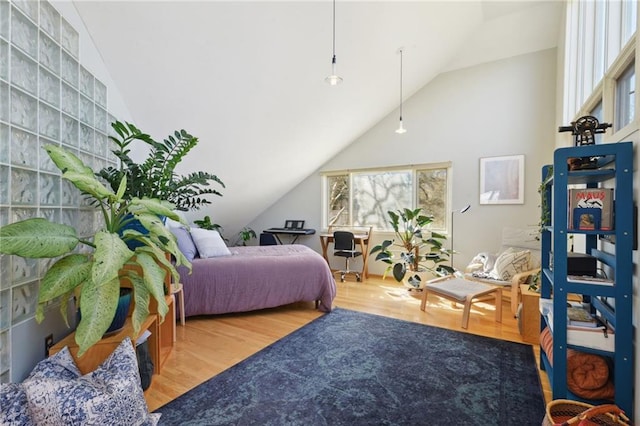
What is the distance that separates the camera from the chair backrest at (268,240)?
5.48 m

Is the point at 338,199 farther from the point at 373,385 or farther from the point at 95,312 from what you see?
the point at 95,312

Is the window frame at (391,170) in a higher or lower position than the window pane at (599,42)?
lower

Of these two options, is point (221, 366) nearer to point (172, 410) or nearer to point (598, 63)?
point (172, 410)

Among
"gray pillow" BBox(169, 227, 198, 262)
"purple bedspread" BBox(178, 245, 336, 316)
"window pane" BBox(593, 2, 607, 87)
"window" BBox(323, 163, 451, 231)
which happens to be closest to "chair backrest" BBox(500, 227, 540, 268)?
"window" BBox(323, 163, 451, 231)

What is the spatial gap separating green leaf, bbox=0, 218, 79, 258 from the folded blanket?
247cm

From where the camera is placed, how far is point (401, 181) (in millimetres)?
4871

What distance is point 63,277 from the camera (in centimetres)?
117

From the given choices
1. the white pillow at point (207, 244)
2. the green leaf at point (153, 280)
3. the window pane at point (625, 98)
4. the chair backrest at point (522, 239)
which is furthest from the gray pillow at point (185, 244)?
the chair backrest at point (522, 239)

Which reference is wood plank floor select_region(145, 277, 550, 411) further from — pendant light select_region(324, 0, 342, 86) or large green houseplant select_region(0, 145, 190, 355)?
pendant light select_region(324, 0, 342, 86)

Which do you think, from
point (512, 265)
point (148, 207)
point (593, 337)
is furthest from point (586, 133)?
point (148, 207)

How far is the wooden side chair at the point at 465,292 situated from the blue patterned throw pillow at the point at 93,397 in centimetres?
259

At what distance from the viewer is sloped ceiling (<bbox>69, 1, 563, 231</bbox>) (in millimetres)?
2219

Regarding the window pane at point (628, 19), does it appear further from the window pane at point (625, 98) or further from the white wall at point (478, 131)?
the white wall at point (478, 131)

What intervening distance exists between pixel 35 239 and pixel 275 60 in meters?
2.37
